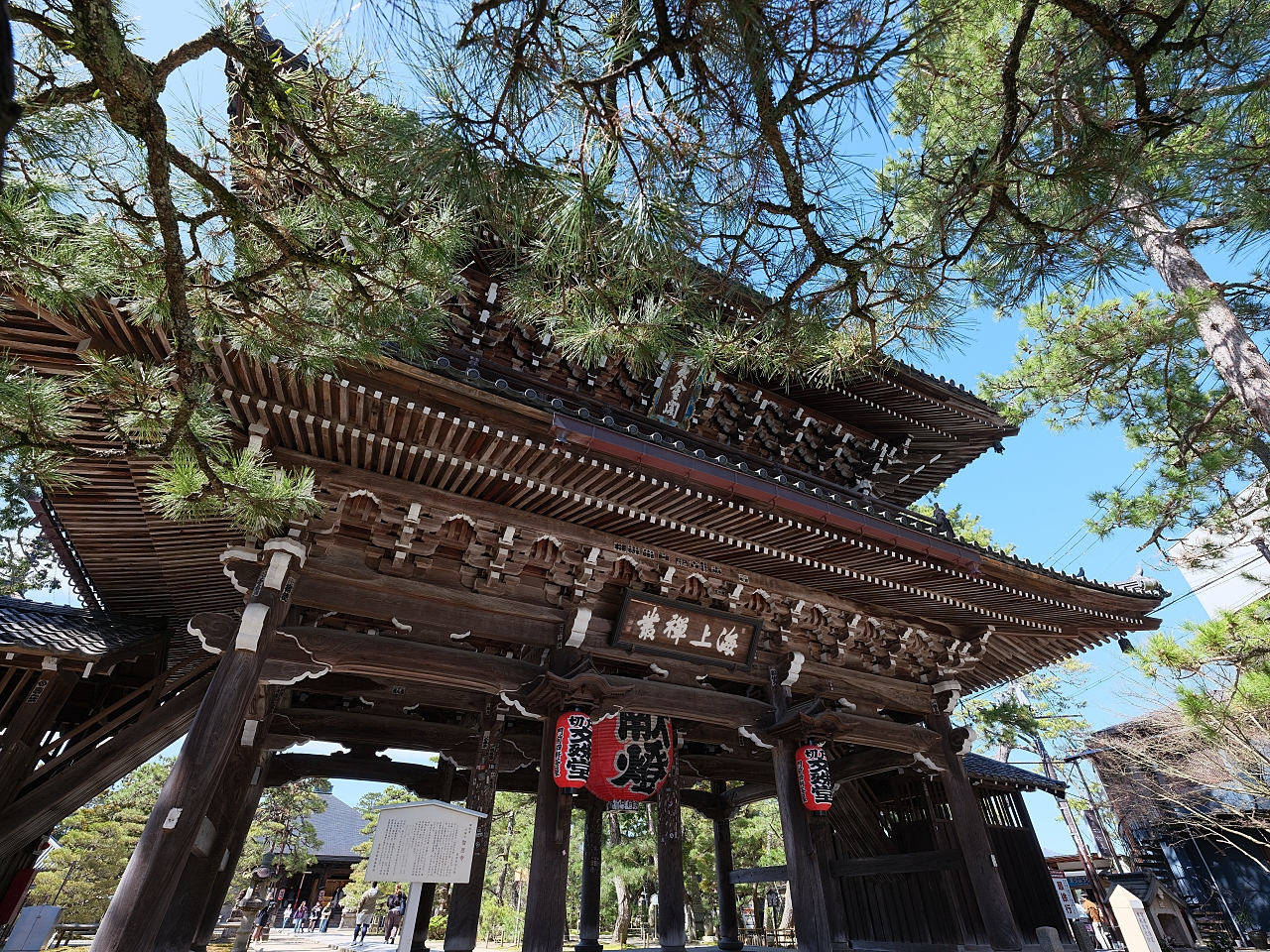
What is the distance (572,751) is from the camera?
18.9 ft

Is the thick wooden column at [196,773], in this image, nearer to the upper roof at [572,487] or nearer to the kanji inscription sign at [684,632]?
the upper roof at [572,487]

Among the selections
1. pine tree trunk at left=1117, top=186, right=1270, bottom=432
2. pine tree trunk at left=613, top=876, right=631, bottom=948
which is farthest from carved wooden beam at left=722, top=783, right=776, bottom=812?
pine tree trunk at left=1117, top=186, right=1270, bottom=432

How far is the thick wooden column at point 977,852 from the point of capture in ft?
22.7

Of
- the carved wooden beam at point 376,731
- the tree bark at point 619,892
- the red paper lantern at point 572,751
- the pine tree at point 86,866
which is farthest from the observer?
the tree bark at point 619,892

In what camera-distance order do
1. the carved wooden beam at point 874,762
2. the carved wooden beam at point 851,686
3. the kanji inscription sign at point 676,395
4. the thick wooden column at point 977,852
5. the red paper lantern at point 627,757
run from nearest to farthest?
the red paper lantern at point 627,757 < the thick wooden column at point 977,852 < the carved wooden beam at point 851,686 < the carved wooden beam at point 874,762 < the kanji inscription sign at point 676,395

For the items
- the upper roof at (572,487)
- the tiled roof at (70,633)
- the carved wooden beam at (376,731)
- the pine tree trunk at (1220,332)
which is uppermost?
the pine tree trunk at (1220,332)

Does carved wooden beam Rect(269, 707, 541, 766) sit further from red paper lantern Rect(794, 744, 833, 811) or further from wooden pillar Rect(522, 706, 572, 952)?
red paper lantern Rect(794, 744, 833, 811)

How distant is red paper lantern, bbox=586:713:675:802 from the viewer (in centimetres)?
624

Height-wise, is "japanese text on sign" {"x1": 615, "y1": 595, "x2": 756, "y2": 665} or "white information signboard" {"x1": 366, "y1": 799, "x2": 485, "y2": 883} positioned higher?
"japanese text on sign" {"x1": 615, "y1": 595, "x2": 756, "y2": 665}

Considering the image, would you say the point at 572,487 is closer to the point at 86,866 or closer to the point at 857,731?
the point at 857,731

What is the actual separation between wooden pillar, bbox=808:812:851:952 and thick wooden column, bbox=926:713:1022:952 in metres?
1.55

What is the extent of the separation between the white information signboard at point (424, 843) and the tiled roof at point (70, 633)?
3.93m

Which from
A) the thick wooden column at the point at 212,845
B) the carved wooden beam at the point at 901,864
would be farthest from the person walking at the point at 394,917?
the carved wooden beam at the point at 901,864

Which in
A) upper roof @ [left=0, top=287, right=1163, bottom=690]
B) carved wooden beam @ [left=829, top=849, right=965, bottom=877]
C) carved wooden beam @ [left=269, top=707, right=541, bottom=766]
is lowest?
carved wooden beam @ [left=829, top=849, right=965, bottom=877]
